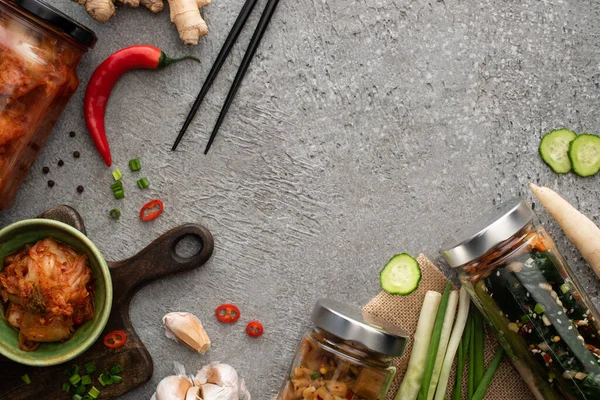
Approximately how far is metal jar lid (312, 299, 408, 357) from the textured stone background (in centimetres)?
31

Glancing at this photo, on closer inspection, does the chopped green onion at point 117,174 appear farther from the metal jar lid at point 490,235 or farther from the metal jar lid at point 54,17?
the metal jar lid at point 490,235

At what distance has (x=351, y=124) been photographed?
8.86 ft

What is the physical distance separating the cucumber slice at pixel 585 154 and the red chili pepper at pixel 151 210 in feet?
5.82

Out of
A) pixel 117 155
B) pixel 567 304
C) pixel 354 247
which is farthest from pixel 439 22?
pixel 117 155

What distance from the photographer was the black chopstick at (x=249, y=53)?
8.65ft

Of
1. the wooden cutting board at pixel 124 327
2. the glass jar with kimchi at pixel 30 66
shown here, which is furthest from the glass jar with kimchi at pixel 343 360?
the glass jar with kimchi at pixel 30 66

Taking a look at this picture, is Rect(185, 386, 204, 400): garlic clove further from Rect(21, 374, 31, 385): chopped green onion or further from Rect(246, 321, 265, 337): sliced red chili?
Rect(21, 374, 31, 385): chopped green onion

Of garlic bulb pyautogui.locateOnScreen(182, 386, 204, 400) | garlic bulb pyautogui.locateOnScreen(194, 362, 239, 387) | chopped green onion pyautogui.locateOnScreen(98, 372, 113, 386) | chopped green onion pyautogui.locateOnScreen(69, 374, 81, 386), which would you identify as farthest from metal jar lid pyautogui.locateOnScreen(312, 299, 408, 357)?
chopped green onion pyautogui.locateOnScreen(69, 374, 81, 386)

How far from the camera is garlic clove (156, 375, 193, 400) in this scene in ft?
8.32

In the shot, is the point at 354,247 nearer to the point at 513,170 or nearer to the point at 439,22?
the point at 513,170

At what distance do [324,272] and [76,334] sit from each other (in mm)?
1041

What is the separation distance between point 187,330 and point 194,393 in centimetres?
26

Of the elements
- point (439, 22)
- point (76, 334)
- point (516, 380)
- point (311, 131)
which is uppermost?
point (439, 22)

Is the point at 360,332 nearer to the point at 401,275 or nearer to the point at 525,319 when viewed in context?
the point at 401,275
